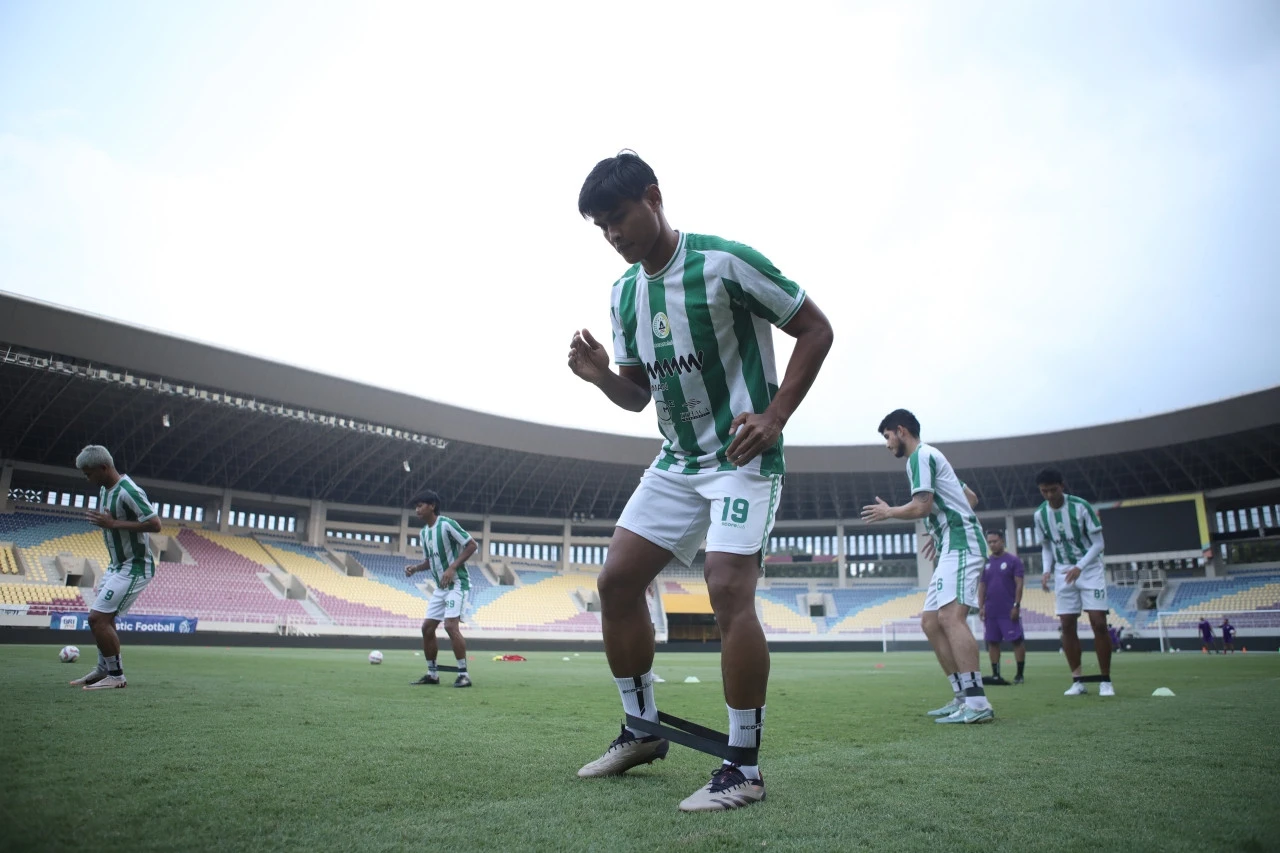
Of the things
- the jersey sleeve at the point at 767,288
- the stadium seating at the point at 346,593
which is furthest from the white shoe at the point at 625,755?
the stadium seating at the point at 346,593

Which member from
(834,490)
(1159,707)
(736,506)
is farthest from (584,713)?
(834,490)

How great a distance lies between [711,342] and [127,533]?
22.0 ft

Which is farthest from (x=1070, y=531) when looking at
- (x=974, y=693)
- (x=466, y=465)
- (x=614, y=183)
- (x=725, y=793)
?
(x=466, y=465)

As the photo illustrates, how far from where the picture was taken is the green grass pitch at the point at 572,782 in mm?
2031

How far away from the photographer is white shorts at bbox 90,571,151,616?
6965 millimetres

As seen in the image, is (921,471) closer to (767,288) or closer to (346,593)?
(767,288)

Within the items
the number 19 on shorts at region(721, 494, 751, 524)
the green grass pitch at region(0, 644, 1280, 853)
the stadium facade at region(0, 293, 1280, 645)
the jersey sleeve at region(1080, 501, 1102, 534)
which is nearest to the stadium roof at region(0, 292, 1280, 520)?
the stadium facade at region(0, 293, 1280, 645)

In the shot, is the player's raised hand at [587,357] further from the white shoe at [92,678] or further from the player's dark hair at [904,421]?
the white shoe at [92,678]

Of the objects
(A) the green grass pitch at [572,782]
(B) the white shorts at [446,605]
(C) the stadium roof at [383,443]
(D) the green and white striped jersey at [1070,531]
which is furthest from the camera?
(C) the stadium roof at [383,443]

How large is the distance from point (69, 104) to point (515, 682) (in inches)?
397

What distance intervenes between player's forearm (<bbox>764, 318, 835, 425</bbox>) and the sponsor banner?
25.9 m

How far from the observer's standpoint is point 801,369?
3037 mm

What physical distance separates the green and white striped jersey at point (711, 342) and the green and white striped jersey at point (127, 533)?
19.3 feet

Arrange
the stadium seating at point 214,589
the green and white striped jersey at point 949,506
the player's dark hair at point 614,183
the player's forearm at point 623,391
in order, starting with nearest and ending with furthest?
1. the player's dark hair at point 614,183
2. the player's forearm at point 623,391
3. the green and white striped jersey at point 949,506
4. the stadium seating at point 214,589
